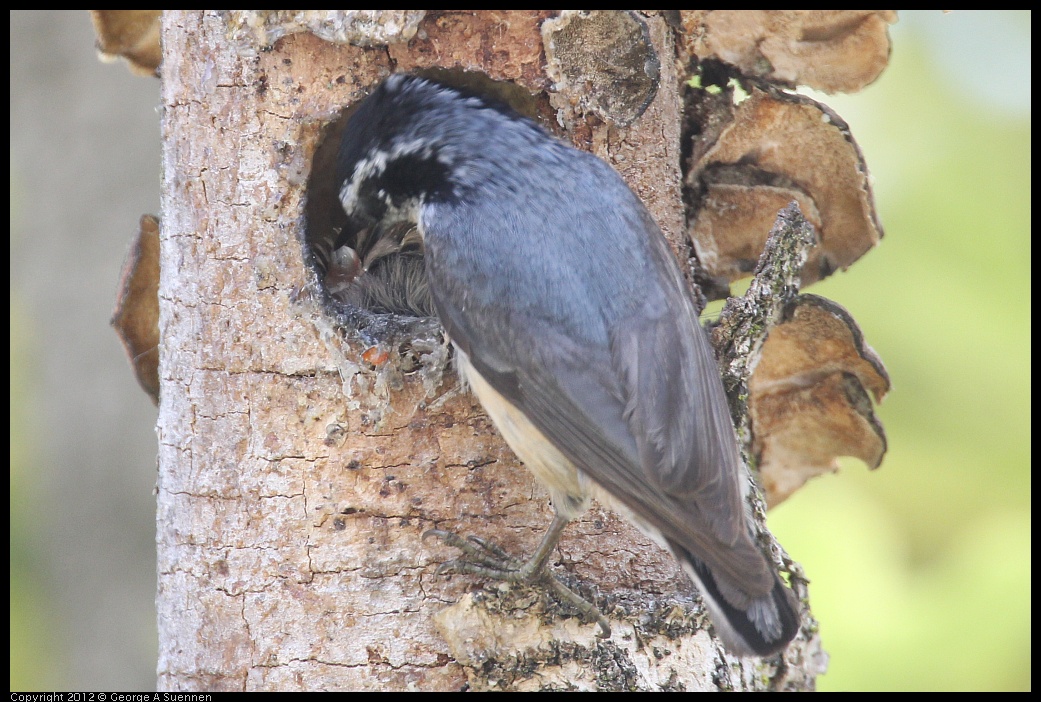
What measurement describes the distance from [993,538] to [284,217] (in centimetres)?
241

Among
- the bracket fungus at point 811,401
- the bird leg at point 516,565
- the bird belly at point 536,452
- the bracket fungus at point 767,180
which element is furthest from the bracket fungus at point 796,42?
the bird leg at point 516,565

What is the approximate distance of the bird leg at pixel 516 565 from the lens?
80.0 inches

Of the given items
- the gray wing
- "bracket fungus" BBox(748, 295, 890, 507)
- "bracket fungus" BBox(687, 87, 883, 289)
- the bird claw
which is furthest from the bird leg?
"bracket fungus" BBox(687, 87, 883, 289)

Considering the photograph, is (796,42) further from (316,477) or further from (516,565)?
(316,477)

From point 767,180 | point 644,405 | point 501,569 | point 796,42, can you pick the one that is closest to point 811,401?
point 767,180

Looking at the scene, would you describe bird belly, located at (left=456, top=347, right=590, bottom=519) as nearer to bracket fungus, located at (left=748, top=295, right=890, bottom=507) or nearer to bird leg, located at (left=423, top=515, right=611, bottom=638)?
bird leg, located at (left=423, top=515, right=611, bottom=638)

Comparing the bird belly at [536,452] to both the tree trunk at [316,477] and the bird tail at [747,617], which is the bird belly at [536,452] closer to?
the tree trunk at [316,477]

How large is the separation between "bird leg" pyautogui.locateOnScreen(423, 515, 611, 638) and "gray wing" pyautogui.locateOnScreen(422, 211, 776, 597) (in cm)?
22

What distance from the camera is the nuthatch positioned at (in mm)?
1939

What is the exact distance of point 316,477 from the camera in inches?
83.2

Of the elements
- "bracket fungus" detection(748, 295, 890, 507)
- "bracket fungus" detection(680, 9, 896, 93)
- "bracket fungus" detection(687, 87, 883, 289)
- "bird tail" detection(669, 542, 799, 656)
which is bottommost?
"bird tail" detection(669, 542, 799, 656)

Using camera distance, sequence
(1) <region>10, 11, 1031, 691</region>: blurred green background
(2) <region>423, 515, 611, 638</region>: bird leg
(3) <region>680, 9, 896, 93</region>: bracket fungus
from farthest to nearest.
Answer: (1) <region>10, 11, 1031, 691</region>: blurred green background < (3) <region>680, 9, 896, 93</region>: bracket fungus < (2) <region>423, 515, 611, 638</region>: bird leg

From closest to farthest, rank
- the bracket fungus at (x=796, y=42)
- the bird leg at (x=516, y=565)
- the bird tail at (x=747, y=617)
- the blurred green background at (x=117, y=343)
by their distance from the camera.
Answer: the bird tail at (x=747, y=617)
the bird leg at (x=516, y=565)
the bracket fungus at (x=796, y=42)
the blurred green background at (x=117, y=343)

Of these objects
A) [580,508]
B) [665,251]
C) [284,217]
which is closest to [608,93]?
[665,251]
